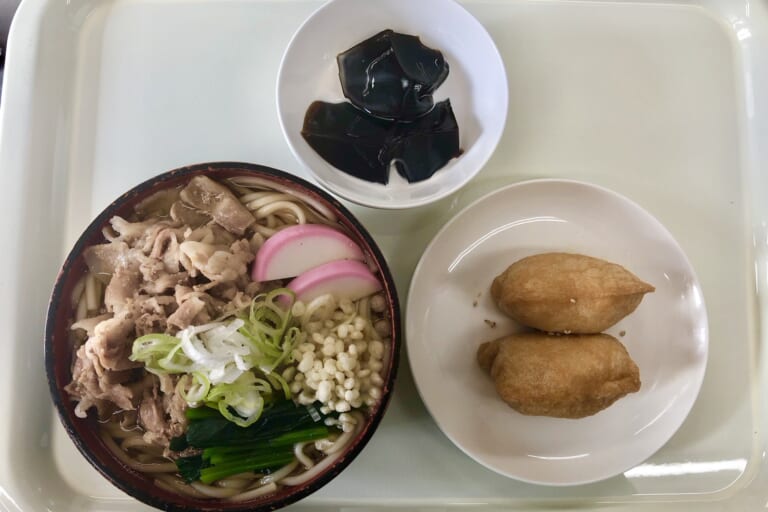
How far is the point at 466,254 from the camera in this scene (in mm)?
1670

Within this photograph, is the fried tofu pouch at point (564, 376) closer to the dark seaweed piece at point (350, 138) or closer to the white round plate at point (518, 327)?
the white round plate at point (518, 327)

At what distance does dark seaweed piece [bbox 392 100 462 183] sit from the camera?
1.58m

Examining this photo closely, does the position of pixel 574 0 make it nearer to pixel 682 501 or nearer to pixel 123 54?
pixel 123 54

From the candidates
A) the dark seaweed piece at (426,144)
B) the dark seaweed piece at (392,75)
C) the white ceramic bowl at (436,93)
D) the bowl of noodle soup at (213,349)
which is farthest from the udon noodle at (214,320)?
the dark seaweed piece at (392,75)

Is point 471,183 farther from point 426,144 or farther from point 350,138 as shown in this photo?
point 350,138

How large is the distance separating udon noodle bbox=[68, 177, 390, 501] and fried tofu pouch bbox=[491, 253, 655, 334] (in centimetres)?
39

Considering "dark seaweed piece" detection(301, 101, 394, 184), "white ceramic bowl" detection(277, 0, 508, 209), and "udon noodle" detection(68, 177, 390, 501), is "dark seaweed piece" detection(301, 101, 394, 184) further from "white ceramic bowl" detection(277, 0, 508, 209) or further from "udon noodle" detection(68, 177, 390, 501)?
"udon noodle" detection(68, 177, 390, 501)

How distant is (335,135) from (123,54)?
2.64 feet

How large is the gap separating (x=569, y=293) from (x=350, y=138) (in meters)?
0.76

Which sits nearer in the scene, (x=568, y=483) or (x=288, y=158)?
(x=568, y=483)

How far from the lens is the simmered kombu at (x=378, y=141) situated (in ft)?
5.18

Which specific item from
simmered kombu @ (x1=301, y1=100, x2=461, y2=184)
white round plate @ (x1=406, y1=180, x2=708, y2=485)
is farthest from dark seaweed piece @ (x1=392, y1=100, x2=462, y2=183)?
white round plate @ (x1=406, y1=180, x2=708, y2=485)

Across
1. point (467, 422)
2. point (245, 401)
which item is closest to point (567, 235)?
point (467, 422)

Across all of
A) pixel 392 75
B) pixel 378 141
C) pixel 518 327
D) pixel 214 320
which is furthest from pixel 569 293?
pixel 214 320
